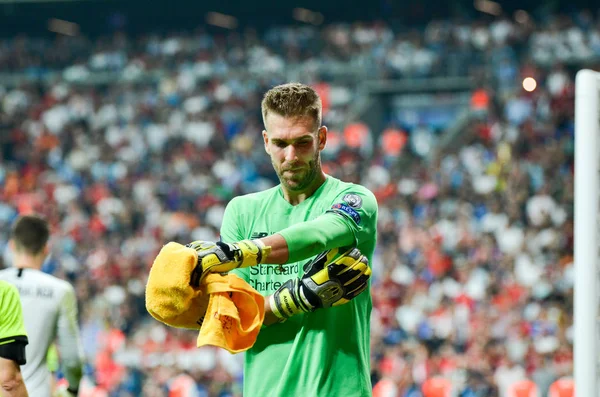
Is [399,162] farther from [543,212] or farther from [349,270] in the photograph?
[349,270]

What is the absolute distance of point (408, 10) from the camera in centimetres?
2502

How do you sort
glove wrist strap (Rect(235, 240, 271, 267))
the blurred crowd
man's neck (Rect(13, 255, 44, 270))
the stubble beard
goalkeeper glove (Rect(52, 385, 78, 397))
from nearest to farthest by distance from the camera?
glove wrist strap (Rect(235, 240, 271, 267))
the stubble beard
man's neck (Rect(13, 255, 44, 270))
goalkeeper glove (Rect(52, 385, 78, 397))
the blurred crowd

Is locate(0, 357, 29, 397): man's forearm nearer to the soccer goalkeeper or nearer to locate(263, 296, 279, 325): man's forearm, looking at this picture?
the soccer goalkeeper

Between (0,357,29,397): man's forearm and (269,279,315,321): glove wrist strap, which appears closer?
(269,279,315,321): glove wrist strap

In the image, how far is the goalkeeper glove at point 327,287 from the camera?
3.21 meters

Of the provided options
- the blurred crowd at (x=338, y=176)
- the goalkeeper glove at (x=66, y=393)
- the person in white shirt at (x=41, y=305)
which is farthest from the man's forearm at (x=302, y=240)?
the blurred crowd at (x=338, y=176)

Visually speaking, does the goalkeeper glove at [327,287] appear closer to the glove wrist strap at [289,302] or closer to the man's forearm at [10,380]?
the glove wrist strap at [289,302]

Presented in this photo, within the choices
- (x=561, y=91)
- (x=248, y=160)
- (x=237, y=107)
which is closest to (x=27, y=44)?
(x=237, y=107)

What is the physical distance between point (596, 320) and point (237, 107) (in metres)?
19.7

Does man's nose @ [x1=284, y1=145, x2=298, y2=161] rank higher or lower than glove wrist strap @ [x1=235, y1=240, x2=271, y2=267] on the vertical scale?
higher

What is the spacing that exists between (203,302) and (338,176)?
15123 mm

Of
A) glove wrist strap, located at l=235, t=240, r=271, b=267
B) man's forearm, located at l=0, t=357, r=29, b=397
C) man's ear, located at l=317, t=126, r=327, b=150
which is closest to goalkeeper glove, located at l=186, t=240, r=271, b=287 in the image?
glove wrist strap, located at l=235, t=240, r=271, b=267

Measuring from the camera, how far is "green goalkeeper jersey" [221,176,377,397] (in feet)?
10.8

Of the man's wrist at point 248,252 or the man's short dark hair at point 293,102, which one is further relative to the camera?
the man's short dark hair at point 293,102
